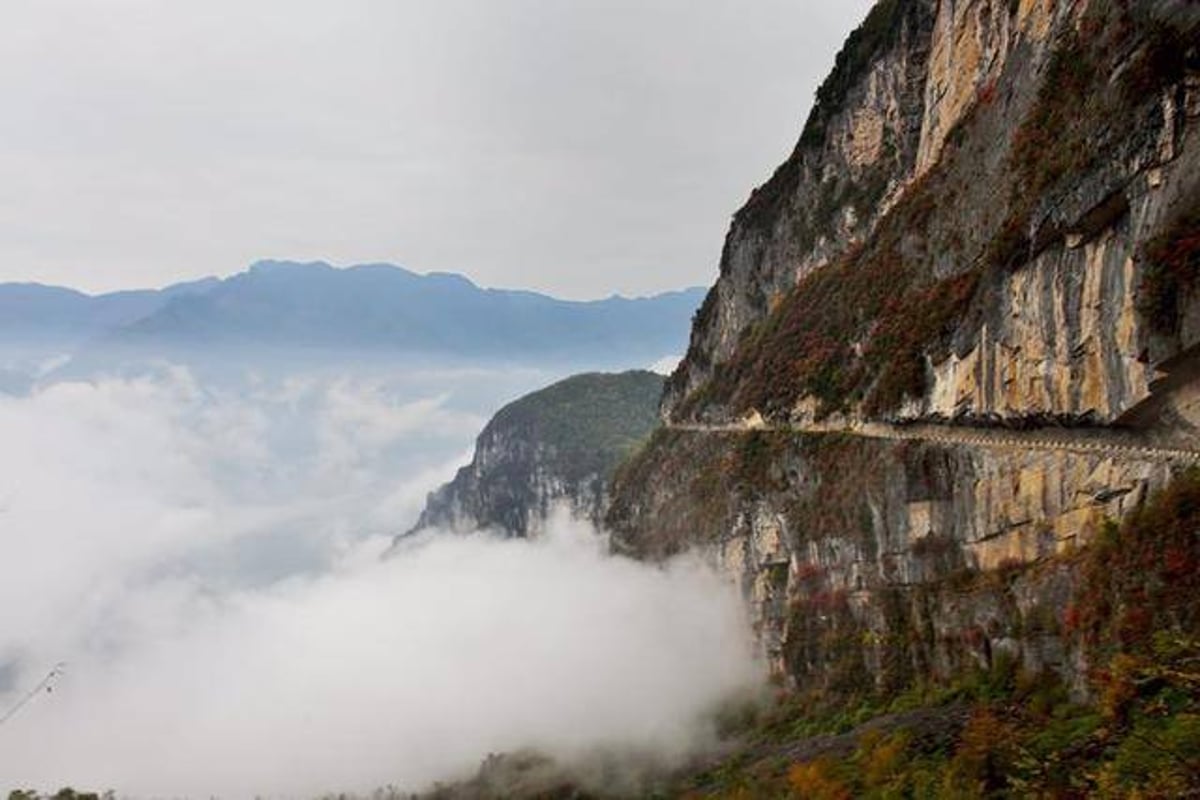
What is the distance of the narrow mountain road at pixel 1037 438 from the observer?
109ft

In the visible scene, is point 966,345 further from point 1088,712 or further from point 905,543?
point 1088,712

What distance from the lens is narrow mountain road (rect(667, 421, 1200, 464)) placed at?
33344mm

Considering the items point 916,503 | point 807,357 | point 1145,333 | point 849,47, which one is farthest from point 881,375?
point 849,47

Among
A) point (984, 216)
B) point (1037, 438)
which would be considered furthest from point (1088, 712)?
point (984, 216)

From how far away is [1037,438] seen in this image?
1673 inches

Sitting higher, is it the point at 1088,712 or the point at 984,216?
the point at 984,216

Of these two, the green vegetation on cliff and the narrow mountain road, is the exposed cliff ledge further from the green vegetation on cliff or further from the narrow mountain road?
the green vegetation on cliff

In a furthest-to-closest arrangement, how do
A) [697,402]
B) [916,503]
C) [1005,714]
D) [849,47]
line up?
[697,402], [849,47], [916,503], [1005,714]

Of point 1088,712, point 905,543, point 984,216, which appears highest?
point 984,216

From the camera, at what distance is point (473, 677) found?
178m

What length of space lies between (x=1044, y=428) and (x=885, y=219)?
3916 cm

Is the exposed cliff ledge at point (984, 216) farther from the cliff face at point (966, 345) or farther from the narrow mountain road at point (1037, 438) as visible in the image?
the narrow mountain road at point (1037, 438)

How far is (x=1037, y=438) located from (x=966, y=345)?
9082 mm

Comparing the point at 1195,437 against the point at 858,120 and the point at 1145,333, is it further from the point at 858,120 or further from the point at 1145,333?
the point at 858,120
